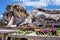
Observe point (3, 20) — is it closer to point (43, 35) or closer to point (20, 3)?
point (20, 3)

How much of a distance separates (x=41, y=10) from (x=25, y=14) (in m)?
0.43

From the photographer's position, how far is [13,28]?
15.9ft

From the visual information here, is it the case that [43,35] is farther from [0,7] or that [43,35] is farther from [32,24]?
[0,7]

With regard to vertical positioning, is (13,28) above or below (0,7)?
below

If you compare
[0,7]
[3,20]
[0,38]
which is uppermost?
[0,7]

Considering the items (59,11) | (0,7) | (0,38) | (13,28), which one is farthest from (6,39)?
(59,11)

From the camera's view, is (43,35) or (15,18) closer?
(43,35)

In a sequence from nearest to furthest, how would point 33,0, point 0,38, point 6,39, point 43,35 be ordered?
point 43,35 → point 6,39 → point 0,38 → point 33,0

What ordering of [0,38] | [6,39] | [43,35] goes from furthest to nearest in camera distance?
[0,38] → [6,39] → [43,35]

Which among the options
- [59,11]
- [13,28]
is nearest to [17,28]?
[13,28]

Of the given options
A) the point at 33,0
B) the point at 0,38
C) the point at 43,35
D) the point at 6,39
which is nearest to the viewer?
the point at 43,35

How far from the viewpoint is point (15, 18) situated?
484cm

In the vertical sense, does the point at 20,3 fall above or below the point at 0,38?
A: above

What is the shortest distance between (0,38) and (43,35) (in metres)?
1.27
